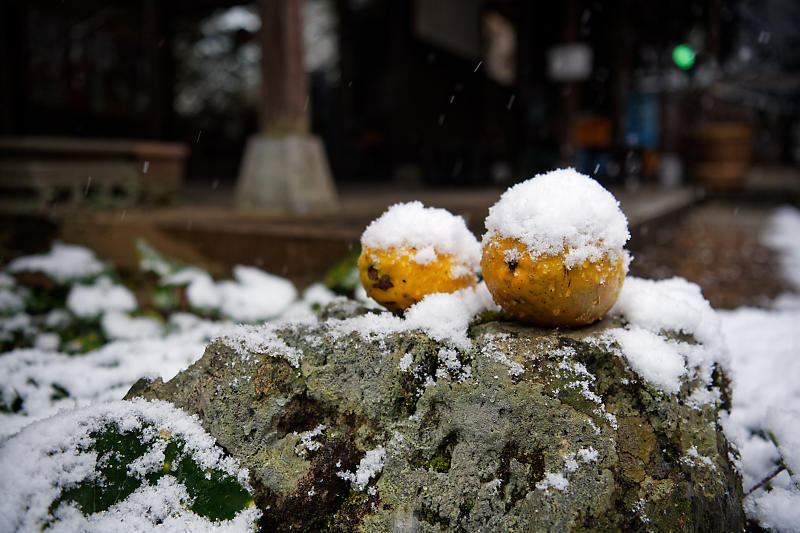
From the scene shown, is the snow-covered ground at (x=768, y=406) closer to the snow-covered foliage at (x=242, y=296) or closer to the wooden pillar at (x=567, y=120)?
the snow-covered foliage at (x=242, y=296)

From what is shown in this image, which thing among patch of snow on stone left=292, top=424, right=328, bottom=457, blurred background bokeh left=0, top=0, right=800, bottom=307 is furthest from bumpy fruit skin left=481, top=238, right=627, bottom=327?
blurred background bokeh left=0, top=0, right=800, bottom=307

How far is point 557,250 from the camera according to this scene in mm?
1008

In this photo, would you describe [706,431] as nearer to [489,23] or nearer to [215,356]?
[215,356]

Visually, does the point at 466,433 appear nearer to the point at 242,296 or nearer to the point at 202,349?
the point at 202,349

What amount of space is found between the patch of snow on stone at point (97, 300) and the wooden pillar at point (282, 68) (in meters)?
1.99

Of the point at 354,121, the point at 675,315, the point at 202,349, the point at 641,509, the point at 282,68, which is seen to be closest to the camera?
the point at 641,509

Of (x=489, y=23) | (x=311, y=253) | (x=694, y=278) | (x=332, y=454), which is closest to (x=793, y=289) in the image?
(x=694, y=278)

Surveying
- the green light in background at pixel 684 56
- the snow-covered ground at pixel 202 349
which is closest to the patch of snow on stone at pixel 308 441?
the snow-covered ground at pixel 202 349

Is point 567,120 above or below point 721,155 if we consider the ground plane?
above

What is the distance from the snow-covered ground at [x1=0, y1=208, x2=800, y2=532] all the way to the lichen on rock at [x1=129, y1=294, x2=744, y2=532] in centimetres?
7

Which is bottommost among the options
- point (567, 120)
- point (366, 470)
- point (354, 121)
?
point (366, 470)

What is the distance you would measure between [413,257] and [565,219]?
0.33 meters

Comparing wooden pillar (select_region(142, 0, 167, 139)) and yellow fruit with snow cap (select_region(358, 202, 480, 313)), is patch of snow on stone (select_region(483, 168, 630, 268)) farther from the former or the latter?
wooden pillar (select_region(142, 0, 167, 139))

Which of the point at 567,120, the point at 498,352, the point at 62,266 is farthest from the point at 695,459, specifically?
the point at 567,120
